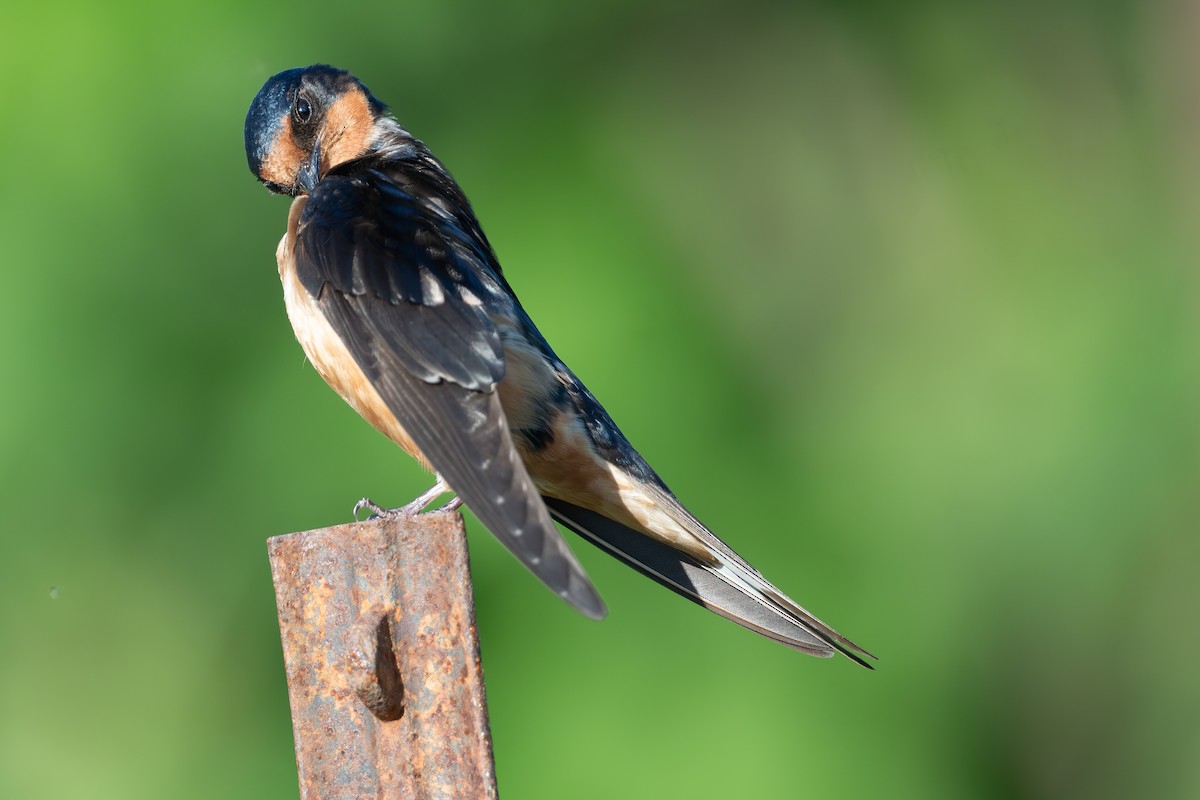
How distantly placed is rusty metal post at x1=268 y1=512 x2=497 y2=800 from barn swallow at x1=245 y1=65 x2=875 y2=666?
11.2 inches

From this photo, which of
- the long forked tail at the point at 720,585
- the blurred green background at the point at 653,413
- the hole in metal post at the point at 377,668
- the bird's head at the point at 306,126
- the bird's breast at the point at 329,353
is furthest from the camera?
the blurred green background at the point at 653,413

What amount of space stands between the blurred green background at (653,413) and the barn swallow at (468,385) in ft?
2.71

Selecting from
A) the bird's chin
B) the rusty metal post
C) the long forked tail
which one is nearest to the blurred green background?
the bird's chin

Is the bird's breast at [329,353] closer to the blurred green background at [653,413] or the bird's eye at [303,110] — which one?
the bird's eye at [303,110]

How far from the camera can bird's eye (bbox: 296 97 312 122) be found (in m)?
2.66

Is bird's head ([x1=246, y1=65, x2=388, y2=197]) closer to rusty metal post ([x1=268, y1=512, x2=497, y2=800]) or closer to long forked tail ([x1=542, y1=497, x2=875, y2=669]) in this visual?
long forked tail ([x1=542, y1=497, x2=875, y2=669])

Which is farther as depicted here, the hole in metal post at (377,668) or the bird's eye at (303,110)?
the bird's eye at (303,110)

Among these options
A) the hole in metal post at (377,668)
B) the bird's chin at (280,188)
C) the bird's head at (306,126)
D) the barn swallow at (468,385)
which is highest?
the bird's head at (306,126)

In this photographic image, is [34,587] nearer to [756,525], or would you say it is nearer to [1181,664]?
[756,525]

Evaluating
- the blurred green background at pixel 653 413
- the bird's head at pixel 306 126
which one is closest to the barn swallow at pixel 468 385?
the bird's head at pixel 306 126

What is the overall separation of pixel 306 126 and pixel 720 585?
1436 millimetres

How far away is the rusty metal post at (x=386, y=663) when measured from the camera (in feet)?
4.13

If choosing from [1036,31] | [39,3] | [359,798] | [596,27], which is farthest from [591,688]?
[1036,31]

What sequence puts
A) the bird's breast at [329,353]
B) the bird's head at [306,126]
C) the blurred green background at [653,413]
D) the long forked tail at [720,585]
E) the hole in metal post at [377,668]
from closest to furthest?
the hole in metal post at [377,668]
the long forked tail at [720,585]
the bird's breast at [329,353]
the bird's head at [306,126]
the blurred green background at [653,413]
